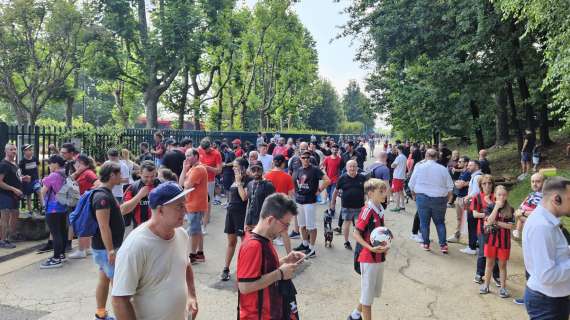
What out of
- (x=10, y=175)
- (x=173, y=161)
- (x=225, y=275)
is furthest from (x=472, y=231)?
(x=10, y=175)

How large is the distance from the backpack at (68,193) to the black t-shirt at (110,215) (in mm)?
2775

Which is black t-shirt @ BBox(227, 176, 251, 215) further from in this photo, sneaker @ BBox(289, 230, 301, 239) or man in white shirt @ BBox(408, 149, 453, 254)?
man in white shirt @ BBox(408, 149, 453, 254)

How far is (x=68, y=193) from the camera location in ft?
24.0

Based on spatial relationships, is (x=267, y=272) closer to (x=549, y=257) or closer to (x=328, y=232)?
(x=549, y=257)

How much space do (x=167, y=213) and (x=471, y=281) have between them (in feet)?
19.2

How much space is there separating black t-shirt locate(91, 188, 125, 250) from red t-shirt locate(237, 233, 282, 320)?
2382 millimetres

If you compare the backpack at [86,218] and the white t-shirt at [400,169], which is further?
the white t-shirt at [400,169]

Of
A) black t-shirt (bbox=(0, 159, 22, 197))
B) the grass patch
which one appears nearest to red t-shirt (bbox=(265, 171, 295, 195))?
black t-shirt (bbox=(0, 159, 22, 197))

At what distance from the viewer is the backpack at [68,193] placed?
7.27m

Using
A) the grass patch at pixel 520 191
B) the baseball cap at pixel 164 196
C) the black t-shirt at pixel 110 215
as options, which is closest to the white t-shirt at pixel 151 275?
the baseball cap at pixel 164 196

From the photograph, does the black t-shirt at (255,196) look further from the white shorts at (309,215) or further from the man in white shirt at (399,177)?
the man in white shirt at (399,177)

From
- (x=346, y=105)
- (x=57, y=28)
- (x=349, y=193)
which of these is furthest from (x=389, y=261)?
(x=346, y=105)

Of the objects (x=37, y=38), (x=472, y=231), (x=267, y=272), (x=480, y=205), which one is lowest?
(x=472, y=231)

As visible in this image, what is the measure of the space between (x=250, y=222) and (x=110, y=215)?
2.13m
